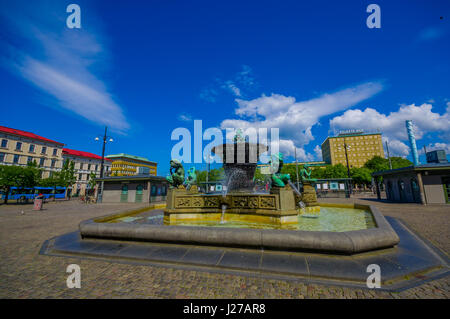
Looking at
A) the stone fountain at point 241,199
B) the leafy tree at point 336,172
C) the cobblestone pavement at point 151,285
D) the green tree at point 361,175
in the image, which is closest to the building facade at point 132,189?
the stone fountain at point 241,199

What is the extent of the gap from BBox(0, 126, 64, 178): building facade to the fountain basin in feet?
179

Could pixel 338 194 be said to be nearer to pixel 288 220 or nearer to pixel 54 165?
pixel 288 220

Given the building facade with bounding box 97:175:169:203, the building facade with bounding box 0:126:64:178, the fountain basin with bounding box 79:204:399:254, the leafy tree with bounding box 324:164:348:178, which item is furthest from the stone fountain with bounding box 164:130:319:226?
the leafy tree with bounding box 324:164:348:178

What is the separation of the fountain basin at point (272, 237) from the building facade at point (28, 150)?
179ft

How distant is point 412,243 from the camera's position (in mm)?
5055

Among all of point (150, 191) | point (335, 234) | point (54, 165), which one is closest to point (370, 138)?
point (150, 191)

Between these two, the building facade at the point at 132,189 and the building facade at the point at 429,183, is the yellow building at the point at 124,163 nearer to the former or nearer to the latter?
the building facade at the point at 132,189

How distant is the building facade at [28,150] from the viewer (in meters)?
45.0

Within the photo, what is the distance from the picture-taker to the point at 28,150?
4938 cm

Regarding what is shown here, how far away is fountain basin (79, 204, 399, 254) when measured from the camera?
401 cm

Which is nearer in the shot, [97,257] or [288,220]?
[97,257]

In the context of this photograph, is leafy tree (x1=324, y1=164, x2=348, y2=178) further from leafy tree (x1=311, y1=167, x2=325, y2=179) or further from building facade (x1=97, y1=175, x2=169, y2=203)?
building facade (x1=97, y1=175, x2=169, y2=203)
